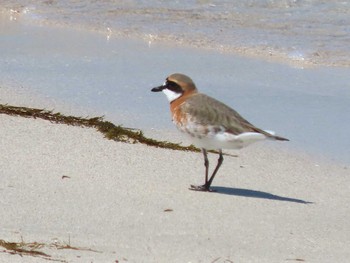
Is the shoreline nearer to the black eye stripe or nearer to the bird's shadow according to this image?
the black eye stripe

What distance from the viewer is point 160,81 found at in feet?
27.4

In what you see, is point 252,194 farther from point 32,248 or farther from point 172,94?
point 32,248

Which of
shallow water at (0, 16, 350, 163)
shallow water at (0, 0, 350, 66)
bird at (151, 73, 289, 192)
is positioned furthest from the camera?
shallow water at (0, 0, 350, 66)

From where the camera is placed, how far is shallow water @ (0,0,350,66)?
1020 centimetres

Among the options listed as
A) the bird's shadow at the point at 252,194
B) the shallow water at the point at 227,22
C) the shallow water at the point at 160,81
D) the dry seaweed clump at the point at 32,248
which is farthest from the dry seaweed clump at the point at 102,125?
the shallow water at the point at 227,22

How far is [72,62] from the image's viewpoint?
902 centimetres

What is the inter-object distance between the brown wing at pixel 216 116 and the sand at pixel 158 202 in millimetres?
372

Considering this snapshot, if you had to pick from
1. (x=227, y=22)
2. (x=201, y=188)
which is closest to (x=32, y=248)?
(x=201, y=188)

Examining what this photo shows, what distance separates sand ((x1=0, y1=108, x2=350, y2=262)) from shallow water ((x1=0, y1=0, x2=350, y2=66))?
12.0 ft

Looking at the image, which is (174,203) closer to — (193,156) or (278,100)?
(193,156)

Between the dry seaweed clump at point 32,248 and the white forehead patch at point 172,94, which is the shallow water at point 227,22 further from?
the dry seaweed clump at point 32,248

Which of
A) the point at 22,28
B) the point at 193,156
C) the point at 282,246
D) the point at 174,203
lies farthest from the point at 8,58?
the point at 282,246

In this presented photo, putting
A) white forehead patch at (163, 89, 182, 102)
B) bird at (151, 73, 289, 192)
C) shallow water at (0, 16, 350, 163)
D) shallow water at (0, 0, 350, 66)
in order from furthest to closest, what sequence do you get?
1. shallow water at (0, 0, 350, 66)
2. shallow water at (0, 16, 350, 163)
3. white forehead patch at (163, 89, 182, 102)
4. bird at (151, 73, 289, 192)

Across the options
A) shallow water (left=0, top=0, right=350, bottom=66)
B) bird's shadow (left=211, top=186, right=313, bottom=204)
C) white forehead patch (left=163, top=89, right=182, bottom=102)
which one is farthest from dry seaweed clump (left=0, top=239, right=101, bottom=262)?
shallow water (left=0, top=0, right=350, bottom=66)
